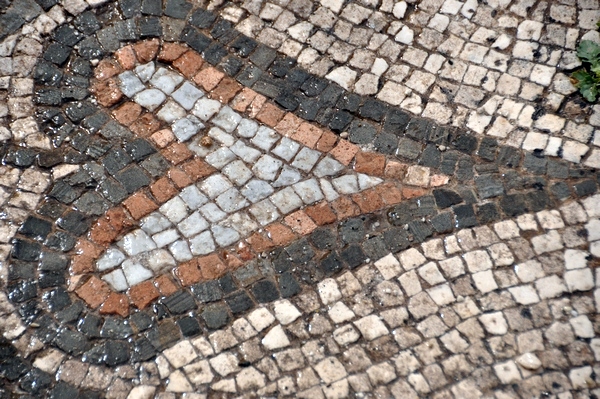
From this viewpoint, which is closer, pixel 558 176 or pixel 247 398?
pixel 247 398

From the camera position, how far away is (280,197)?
15.1 feet

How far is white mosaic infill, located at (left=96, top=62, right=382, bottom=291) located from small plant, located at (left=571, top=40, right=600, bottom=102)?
1.75m

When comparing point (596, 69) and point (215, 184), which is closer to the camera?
point (215, 184)

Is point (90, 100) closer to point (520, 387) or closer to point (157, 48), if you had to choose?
point (157, 48)

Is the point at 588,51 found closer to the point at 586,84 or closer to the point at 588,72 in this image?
the point at 588,72

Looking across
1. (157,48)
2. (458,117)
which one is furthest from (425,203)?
(157,48)

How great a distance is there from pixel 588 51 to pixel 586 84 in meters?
0.27

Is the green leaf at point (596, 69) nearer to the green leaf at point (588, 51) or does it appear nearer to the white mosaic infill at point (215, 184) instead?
the green leaf at point (588, 51)

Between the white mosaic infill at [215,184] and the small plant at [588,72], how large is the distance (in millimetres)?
1751

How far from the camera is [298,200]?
461 centimetres

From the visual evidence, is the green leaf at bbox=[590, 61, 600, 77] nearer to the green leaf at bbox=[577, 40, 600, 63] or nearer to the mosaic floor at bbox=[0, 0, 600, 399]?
the green leaf at bbox=[577, 40, 600, 63]

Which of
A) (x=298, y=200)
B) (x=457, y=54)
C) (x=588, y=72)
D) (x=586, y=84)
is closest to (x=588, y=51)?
(x=588, y=72)

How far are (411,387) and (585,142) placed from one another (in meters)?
2.25

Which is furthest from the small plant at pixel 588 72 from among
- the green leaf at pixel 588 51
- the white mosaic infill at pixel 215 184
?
the white mosaic infill at pixel 215 184
